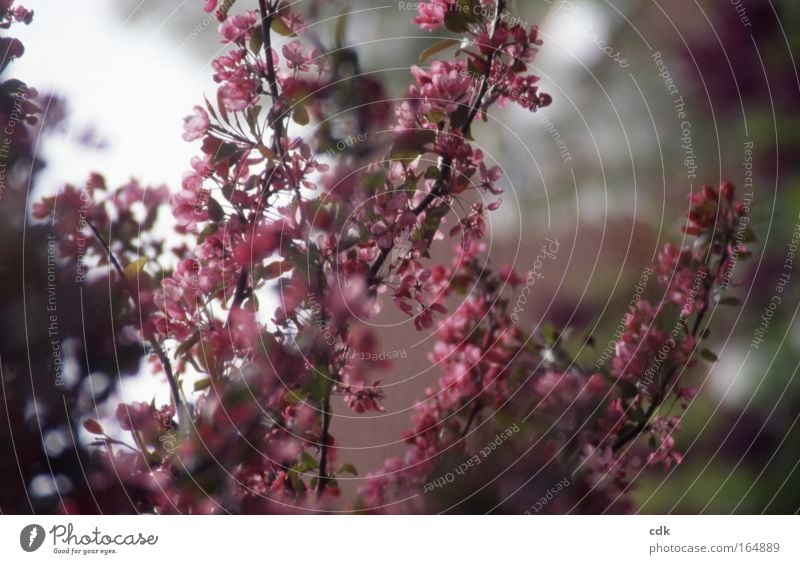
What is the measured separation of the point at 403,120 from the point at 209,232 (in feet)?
0.55

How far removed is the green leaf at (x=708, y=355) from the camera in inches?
24.0

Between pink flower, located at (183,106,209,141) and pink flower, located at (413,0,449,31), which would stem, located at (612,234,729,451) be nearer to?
pink flower, located at (413,0,449,31)

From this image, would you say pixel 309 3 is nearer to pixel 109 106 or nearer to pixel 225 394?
pixel 109 106

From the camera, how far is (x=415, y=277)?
57 cm

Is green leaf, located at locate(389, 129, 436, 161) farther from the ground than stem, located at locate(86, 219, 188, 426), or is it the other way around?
green leaf, located at locate(389, 129, 436, 161)

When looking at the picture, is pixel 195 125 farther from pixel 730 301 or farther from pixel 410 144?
pixel 730 301

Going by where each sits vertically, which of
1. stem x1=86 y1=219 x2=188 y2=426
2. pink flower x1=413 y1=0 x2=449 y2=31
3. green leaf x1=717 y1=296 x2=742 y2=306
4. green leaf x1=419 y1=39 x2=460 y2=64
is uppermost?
pink flower x1=413 y1=0 x2=449 y2=31

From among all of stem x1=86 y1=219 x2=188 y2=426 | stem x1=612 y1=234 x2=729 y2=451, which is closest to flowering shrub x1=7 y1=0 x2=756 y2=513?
stem x1=86 y1=219 x2=188 y2=426

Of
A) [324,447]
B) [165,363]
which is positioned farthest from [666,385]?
[165,363]

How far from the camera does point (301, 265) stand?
1.82 feet

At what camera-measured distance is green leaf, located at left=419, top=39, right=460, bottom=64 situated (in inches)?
22.2
